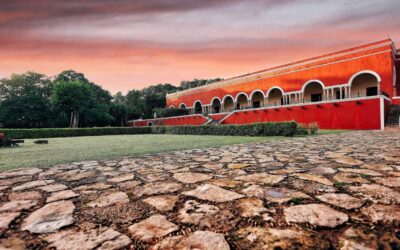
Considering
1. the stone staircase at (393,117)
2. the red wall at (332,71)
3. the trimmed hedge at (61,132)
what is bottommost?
the trimmed hedge at (61,132)

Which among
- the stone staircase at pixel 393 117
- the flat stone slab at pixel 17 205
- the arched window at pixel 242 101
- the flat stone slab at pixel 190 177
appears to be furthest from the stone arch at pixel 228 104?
the flat stone slab at pixel 17 205

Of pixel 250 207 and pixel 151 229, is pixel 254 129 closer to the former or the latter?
pixel 250 207

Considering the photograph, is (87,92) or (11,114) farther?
(87,92)

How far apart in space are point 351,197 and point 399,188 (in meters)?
0.56

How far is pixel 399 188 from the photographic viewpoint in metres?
1.83

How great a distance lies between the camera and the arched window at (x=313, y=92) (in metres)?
21.1

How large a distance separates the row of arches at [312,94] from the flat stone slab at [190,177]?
59.8ft

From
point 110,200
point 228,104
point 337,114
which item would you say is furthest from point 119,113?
point 110,200

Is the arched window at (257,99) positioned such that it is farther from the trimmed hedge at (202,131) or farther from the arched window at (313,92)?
the trimmed hedge at (202,131)

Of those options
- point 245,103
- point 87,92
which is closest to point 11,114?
point 87,92

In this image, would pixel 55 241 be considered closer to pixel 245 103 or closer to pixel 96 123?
pixel 245 103

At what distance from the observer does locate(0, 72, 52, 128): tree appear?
3203 cm

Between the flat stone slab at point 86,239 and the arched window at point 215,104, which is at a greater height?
the arched window at point 215,104

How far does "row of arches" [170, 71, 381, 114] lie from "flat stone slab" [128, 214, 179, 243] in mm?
19328
